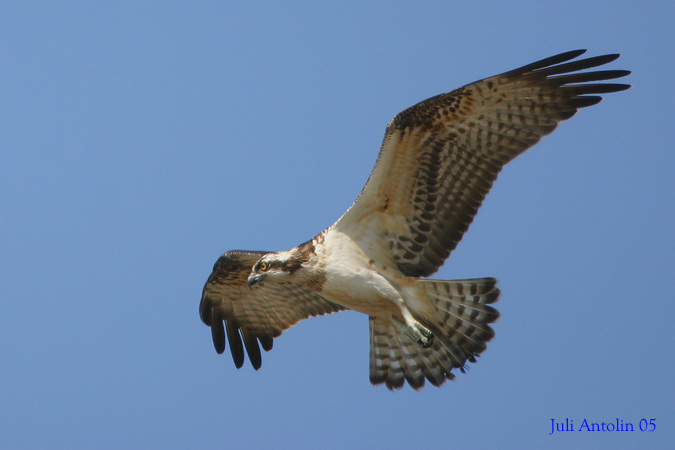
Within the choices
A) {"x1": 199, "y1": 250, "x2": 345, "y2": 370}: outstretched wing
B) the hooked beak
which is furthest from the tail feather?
the hooked beak

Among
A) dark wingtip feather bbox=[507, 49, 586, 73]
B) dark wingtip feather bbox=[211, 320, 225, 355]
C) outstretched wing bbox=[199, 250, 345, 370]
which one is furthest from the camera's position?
dark wingtip feather bbox=[211, 320, 225, 355]

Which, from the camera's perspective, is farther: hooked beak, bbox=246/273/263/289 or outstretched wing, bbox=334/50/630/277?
hooked beak, bbox=246/273/263/289

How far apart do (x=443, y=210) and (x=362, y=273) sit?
3.08ft

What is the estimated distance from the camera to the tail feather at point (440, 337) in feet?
30.6

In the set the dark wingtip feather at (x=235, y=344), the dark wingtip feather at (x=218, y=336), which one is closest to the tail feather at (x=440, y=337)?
the dark wingtip feather at (x=235, y=344)

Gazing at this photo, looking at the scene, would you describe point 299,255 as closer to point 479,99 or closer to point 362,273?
point 362,273

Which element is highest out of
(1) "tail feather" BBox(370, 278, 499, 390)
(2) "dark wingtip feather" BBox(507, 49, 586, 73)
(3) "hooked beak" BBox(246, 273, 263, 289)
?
(2) "dark wingtip feather" BBox(507, 49, 586, 73)

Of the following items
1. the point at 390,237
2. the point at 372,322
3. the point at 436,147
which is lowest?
the point at 372,322

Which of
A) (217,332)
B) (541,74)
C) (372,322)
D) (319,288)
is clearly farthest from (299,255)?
(541,74)

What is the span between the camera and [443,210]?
928 centimetres

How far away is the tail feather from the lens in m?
9.32

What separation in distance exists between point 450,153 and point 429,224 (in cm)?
72

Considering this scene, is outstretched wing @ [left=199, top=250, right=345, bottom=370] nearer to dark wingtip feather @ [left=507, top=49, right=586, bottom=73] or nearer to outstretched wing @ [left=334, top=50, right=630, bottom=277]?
outstretched wing @ [left=334, top=50, right=630, bottom=277]

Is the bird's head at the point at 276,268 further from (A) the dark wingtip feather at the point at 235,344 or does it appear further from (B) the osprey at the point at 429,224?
(A) the dark wingtip feather at the point at 235,344
